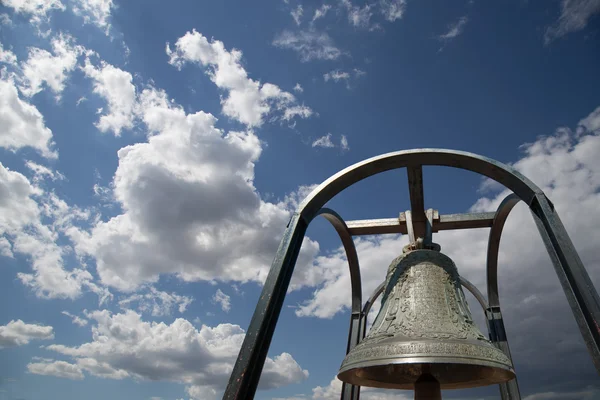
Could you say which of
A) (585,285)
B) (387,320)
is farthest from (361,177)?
(585,285)

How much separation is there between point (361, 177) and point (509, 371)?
2.58 m

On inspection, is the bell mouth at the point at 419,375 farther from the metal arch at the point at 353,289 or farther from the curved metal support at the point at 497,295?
the curved metal support at the point at 497,295

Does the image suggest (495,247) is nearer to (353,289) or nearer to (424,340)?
(353,289)

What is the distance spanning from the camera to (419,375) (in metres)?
4.10

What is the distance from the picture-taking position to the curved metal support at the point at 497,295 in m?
6.03

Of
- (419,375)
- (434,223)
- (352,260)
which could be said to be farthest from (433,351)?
(352,260)

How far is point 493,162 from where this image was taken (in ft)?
14.0

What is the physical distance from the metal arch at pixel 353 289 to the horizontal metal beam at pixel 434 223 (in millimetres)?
207

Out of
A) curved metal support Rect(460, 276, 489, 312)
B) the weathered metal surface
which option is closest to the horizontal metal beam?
the weathered metal surface

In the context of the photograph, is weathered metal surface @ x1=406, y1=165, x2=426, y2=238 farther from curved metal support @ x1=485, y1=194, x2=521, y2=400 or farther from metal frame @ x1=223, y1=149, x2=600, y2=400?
curved metal support @ x1=485, y1=194, x2=521, y2=400

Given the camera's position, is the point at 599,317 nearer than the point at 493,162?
Yes

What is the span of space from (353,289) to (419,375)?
333 centimetres

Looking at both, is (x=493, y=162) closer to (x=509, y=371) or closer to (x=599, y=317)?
(x=599, y=317)

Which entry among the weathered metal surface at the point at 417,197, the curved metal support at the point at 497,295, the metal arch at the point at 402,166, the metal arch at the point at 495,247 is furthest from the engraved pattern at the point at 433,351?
the metal arch at the point at 495,247
